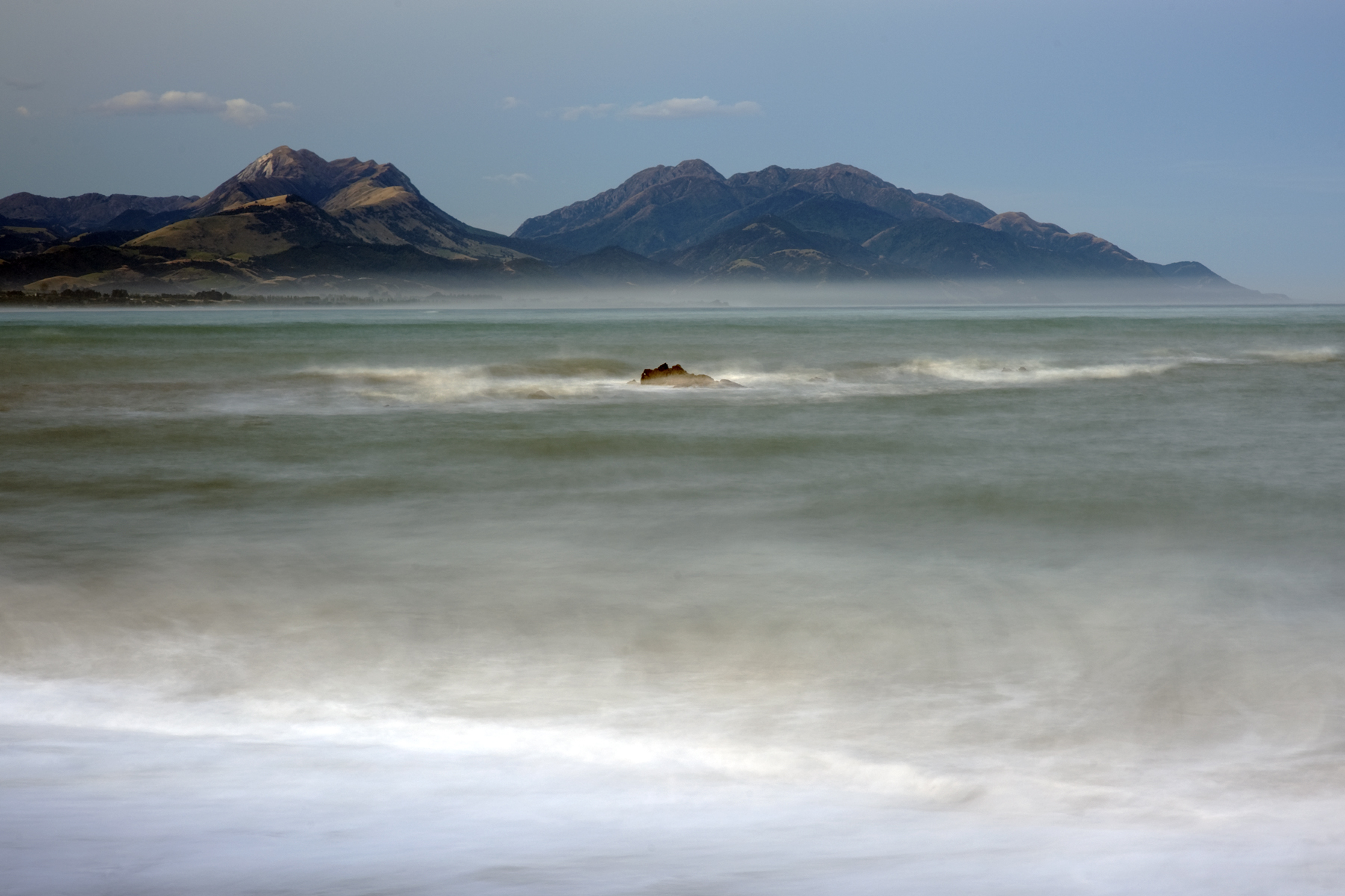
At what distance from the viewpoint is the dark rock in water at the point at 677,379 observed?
22.3 metres

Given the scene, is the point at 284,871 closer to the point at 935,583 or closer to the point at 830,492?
the point at 935,583

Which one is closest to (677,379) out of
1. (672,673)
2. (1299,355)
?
(672,673)

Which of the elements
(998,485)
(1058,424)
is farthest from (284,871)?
(1058,424)

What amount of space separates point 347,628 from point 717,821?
2919 mm

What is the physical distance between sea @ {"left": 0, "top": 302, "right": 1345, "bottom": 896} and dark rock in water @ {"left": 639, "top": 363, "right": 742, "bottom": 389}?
368 inches

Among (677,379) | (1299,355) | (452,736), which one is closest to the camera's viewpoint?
(452,736)

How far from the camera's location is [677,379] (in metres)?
22.7

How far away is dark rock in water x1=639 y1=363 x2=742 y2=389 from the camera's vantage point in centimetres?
2233

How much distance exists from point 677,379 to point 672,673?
18.0 meters

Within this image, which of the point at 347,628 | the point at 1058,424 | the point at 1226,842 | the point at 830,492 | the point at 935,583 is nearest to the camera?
the point at 1226,842

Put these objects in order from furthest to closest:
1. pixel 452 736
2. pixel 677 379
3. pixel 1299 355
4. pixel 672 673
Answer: pixel 1299 355
pixel 677 379
pixel 672 673
pixel 452 736

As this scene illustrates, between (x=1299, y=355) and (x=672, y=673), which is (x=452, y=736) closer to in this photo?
(x=672, y=673)

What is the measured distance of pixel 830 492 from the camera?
33.7 feet

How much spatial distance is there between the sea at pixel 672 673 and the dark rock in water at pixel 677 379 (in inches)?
368
